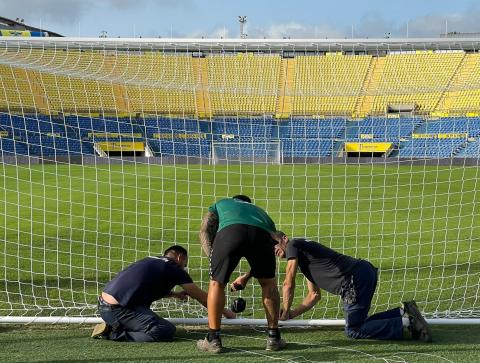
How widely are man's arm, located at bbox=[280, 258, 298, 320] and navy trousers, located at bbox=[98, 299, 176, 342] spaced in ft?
3.53

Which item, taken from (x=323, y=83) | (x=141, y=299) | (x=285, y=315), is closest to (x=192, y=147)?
(x=323, y=83)

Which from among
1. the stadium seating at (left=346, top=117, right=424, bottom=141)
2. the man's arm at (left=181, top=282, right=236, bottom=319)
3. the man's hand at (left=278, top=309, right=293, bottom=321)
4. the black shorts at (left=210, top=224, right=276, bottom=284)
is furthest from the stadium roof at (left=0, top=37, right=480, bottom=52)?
the stadium seating at (left=346, top=117, right=424, bottom=141)

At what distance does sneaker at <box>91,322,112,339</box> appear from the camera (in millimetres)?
5566

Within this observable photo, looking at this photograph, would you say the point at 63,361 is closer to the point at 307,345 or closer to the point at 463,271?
the point at 307,345

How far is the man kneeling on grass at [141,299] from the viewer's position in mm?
5473

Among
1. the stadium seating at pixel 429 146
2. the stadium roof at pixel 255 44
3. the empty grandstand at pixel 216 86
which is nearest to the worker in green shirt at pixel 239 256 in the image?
the stadium roof at pixel 255 44

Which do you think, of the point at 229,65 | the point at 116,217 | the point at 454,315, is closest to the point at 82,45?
the point at 229,65

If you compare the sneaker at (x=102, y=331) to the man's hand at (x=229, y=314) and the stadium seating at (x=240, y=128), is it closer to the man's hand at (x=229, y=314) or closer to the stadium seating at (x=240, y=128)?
the man's hand at (x=229, y=314)

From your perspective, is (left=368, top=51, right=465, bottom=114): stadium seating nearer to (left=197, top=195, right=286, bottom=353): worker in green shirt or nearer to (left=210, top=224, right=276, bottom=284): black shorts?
(left=197, top=195, right=286, bottom=353): worker in green shirt

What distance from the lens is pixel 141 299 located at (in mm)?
5539

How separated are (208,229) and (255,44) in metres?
2.18

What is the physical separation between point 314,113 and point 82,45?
4.30 meters

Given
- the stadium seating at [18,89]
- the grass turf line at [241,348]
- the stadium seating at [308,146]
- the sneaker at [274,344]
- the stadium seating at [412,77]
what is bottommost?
the grass turf line at [241,348]

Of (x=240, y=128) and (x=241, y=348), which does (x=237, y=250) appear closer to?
(x=241, y=348)
